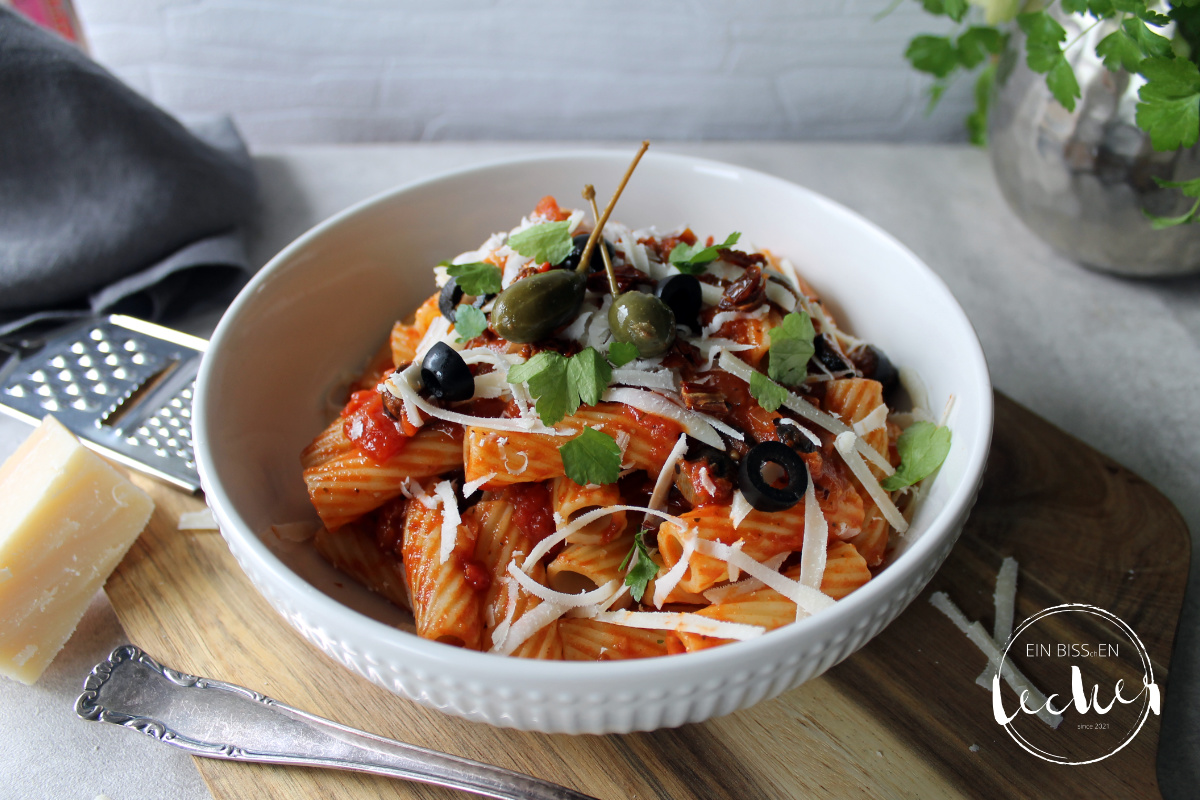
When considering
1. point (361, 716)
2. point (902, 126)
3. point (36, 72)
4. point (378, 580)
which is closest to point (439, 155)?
point (36, 72)

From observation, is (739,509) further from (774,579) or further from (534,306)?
(534,306)

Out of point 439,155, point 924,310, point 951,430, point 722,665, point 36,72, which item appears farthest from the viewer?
point 439,155

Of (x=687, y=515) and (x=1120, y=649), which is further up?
(x=687, y=515)

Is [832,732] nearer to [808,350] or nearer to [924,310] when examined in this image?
[808,350]

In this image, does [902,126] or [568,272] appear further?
[902,126]

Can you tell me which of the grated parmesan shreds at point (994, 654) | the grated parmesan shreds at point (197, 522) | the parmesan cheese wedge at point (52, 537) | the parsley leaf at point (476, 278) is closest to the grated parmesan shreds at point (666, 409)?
the parsley leaf at point (476, 278)

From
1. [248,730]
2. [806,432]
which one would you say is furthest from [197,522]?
[806,432]

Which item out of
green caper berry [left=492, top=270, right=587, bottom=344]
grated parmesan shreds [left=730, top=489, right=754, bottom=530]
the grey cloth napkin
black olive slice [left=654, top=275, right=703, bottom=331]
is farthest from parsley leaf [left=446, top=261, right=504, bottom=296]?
the grey cloth napkin
